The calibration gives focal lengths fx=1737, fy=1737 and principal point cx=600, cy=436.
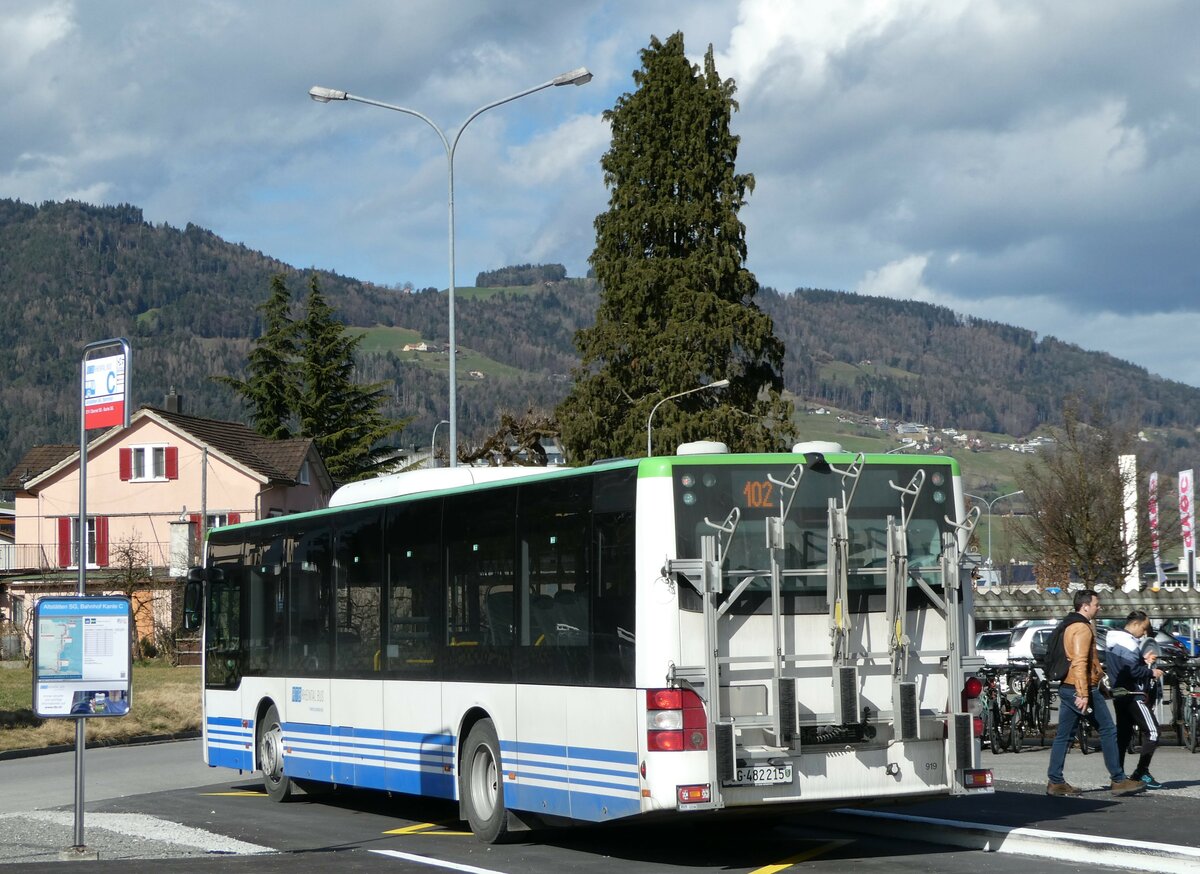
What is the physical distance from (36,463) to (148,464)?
9.06m

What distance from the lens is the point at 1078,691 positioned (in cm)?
1520

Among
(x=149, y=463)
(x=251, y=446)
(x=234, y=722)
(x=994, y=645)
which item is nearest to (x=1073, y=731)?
(x=234, y=722)

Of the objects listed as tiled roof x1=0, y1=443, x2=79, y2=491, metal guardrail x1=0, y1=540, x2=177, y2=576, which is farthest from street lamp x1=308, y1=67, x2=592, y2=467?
tiled roof x1=0, y1=443, x2=79, y2=491

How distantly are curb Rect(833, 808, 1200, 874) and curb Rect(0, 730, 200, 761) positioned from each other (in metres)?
17.4

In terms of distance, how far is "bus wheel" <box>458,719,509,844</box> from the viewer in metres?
13.4

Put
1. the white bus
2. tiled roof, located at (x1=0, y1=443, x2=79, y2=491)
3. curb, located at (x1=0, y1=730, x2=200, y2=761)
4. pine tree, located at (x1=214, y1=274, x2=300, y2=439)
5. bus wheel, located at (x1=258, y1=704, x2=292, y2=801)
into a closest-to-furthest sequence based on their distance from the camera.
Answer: the white bus < bus wheel, located at (x1=258, y1=704, x2=292, y2=801) < curb, located at (x1=0, y1=730, x2=200, y2=761) < tiled roof, located at (x1=0, y1=443, x2=79, y2=491) < pine tree, located at (x1=214, y1=274, x2=300, y2=439)

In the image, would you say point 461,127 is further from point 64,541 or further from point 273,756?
point 64,541

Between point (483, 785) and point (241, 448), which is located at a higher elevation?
point (241, 448)

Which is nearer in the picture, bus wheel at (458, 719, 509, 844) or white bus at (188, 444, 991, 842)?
white bus at (188, 444, 991, 842)

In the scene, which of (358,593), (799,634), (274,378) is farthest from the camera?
(274,378)

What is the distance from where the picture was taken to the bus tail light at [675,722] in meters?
11.2

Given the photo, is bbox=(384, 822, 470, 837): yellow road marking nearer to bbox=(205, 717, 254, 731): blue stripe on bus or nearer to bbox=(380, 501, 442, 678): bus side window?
bbox=(380, 501, 442, 678): bus side window

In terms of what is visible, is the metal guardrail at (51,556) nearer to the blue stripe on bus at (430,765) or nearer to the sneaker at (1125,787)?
the blue stripe on bus at (430,765)

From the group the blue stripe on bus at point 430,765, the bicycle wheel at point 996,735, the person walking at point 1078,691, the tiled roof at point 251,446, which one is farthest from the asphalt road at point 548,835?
the tiled roof at point 251,446
